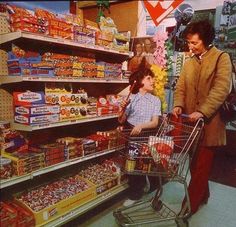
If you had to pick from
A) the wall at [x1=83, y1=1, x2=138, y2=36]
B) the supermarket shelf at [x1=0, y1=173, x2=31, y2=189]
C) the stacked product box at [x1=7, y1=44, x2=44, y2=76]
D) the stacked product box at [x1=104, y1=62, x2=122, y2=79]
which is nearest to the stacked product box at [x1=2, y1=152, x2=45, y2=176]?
the supermarket shelf at [x1=0, y1=173, x2=31, y2=189]

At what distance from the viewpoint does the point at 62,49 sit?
2.97 metres

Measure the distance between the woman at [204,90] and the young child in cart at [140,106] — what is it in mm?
268

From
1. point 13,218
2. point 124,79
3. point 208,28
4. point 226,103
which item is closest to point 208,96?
point 226,103

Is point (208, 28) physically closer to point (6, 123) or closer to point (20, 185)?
point (6, 123)

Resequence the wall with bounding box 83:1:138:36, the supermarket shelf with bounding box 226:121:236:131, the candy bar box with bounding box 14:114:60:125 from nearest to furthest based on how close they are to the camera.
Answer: the candy bar box with bounding box 14:114:60:125 → the supermarket shelf with bounding box 226:121:236:131 → the wall with bounding box 83:1:138:36

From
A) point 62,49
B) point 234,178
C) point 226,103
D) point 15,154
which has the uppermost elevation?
point 62,49

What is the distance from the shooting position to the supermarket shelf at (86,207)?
94.5 inches

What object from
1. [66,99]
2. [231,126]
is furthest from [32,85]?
[231,126]

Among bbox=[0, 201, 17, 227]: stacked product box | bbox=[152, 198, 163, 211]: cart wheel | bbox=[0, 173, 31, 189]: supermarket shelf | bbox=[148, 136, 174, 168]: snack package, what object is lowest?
bbox=[152, 198, 163, 211]: cart wheel

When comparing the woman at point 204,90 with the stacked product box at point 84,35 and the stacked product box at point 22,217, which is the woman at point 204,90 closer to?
the stacked product box at point 84,35

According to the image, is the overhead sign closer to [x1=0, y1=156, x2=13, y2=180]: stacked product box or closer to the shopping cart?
the shopping cart

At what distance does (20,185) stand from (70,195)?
1.78ft

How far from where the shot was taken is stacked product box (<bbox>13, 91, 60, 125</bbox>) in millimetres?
2297

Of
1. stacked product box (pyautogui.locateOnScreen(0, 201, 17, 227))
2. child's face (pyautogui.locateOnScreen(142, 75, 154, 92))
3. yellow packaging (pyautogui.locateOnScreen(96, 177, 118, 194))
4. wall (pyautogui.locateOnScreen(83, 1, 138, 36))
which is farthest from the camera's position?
wall (pyautogui.locateOnScreen(83, 1, 138, 36))
